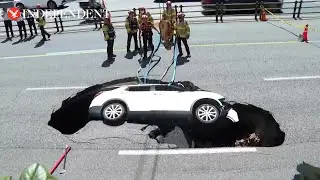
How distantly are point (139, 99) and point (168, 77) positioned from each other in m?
2.81

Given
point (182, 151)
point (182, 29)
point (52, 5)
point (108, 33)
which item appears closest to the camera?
point (182, 151)

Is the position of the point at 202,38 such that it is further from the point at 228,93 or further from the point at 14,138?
the point at 14,138

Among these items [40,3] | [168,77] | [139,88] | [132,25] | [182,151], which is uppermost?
[40,3]

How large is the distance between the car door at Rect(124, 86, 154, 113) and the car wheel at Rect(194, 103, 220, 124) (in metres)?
1.14

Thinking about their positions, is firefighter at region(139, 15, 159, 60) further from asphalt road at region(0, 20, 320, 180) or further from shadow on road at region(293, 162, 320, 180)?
shadow on road at region(293, 162, 320, 180)

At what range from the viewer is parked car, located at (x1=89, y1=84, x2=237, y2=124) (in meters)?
8.48

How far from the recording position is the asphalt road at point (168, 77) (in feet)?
22.8

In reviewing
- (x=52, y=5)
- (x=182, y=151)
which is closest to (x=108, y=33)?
(x=182, y=151)

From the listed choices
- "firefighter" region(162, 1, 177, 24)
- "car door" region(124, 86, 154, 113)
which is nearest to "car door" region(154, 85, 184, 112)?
"car door" region(124, 86, 154, 113)

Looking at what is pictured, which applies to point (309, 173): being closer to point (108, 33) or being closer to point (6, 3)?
point (108, 33)

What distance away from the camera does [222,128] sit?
27.8 ft

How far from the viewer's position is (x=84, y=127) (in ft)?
28.5

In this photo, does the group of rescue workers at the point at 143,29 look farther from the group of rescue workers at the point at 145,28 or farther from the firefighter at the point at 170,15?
the firefighter at the point at 170,15

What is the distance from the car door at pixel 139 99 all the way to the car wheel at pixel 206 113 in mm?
1136
